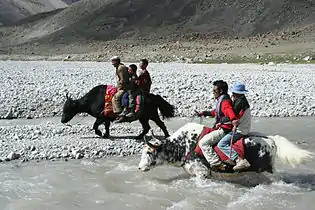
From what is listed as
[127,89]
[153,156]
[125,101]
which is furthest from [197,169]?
[127,89]

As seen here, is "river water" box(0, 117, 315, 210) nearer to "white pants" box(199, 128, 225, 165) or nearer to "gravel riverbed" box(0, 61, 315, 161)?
"white pants" box(199, 128, 225, 165)

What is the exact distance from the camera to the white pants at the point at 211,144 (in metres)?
8.46

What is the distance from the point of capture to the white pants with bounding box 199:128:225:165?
333 inches

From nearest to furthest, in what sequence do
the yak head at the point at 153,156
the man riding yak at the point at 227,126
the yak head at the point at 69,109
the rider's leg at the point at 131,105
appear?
the man riding yak at the point at 227,126, the yak head at the point at 153,156, the rider's leg at the point at 131,105, the yak head at the point at 69,109

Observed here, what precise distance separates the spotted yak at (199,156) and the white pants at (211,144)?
0.21m

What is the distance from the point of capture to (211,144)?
853cm

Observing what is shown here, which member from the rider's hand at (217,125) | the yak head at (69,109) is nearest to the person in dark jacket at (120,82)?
the yak head at (69,109)

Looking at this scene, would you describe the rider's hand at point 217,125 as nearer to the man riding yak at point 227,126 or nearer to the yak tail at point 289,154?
the man riding yak at point 227,126

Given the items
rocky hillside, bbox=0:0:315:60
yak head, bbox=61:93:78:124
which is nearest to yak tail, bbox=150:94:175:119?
yak head, bbox=61:93:78:124

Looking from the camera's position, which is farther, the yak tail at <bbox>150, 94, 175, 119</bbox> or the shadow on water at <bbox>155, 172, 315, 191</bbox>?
the yak tail at <bbox>150, 94, 175, 119</bbox>

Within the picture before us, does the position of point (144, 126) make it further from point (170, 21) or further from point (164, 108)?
point (170, 21)

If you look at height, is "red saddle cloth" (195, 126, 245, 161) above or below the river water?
above

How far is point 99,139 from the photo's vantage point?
1172 cm

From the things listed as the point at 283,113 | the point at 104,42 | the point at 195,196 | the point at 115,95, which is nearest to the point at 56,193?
the point at 195,196
